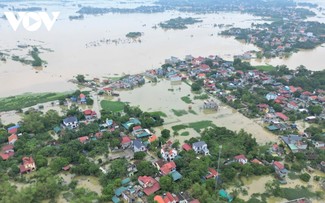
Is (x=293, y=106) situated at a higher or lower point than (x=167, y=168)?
lower

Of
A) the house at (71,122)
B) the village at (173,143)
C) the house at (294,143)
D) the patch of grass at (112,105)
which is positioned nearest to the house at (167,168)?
the village at (173,143)

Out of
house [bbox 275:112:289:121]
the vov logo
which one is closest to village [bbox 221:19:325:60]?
house [bbox 275:112:289:121]

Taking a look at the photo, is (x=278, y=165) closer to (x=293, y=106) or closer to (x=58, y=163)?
(x=293, y=106)

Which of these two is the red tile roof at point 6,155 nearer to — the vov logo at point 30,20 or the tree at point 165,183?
the tree at point 165,183

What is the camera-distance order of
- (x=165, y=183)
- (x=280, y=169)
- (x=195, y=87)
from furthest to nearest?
1. (x=195, y=87)
2. (x=280, y=169)
3. (x=165, y=183)

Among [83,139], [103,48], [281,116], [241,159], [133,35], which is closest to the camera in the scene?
[241,159]

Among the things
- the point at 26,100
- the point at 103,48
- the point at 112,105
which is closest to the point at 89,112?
the point at 112,105

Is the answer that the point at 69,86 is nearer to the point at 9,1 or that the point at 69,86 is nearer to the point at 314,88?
the point at 314,88
